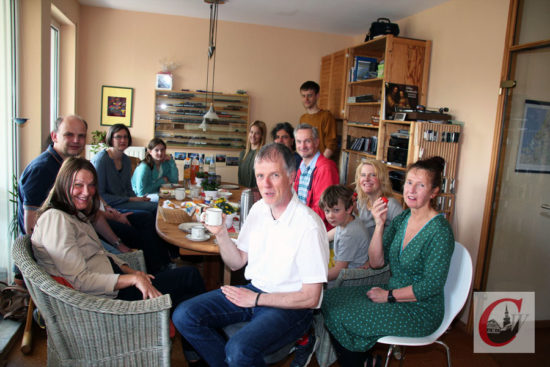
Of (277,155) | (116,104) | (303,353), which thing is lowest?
(303,353)

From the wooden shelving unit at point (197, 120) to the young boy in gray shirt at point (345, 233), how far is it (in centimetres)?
366

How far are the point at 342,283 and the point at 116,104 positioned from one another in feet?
14.8

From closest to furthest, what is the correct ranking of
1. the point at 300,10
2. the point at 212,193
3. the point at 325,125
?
the point at 212,193 < the point at 300,10 < the point at 325,125

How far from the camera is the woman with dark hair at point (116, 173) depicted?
3.37 meters

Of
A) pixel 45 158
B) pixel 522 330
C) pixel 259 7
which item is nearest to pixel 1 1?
pixel 45 158

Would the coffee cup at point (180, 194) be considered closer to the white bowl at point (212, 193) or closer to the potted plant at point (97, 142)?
the white bowl at point (212, 193)

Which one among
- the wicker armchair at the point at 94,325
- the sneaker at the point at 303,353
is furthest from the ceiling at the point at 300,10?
the wicker armchair at the point at 94,325

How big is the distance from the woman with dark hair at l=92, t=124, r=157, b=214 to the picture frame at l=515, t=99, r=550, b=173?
2.96 metres

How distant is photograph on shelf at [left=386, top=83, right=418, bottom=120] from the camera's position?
13.2 feet

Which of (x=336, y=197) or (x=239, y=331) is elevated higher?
(x=336, y=197)

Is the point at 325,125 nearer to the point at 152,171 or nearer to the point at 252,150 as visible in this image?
the point at 252,150

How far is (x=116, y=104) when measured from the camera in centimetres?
546

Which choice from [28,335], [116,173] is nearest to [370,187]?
[116,173]

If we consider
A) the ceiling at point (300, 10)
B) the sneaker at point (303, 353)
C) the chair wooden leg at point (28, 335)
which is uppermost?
the ceiling at point (300, 10)
